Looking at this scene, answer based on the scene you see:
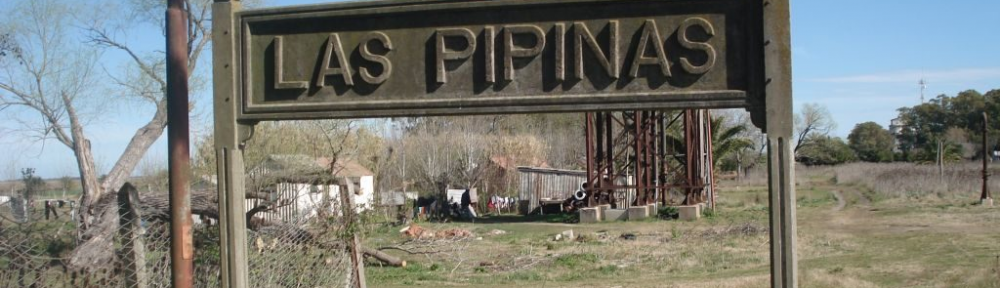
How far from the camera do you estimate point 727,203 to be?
125 feet

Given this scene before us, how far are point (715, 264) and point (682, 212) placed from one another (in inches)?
561

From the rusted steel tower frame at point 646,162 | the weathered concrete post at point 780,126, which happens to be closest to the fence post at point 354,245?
the weathered concrete post at point 780,126

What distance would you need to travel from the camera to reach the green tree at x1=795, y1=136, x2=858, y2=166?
75938 millimetres

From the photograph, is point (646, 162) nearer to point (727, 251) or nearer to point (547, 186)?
point (547, 186)

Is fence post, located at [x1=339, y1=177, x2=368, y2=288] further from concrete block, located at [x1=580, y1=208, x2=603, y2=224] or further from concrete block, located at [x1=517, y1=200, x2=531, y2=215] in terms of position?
concrete block, located at [x1=517, y1=200, x2=531, y2=215]

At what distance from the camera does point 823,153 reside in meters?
77.8

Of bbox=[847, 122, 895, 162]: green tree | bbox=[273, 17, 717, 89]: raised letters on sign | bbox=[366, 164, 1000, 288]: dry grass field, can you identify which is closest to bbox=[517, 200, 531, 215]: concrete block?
bbox=[366, 164, 1000, 288]: dry grass field

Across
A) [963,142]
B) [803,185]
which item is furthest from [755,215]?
[963,142]

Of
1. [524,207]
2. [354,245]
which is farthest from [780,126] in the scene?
[524,207]

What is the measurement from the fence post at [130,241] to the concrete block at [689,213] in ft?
82.7

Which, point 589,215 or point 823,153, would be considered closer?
point 589,215

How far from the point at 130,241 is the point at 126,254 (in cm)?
9

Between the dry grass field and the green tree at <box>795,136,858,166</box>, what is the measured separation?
144 feet

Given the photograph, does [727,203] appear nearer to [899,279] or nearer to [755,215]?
[755,215]
